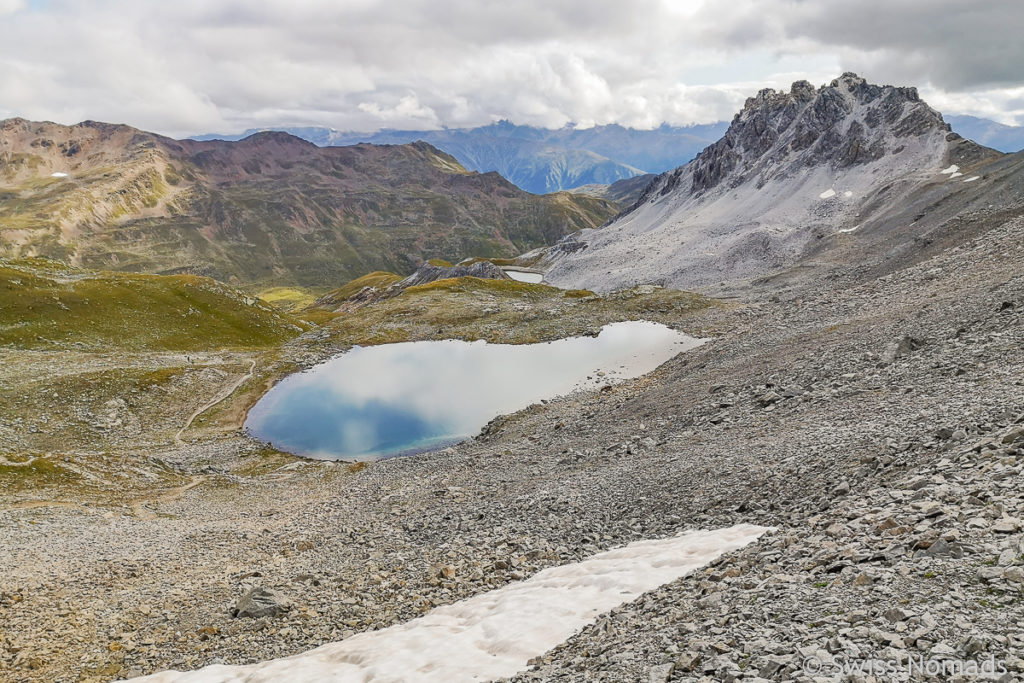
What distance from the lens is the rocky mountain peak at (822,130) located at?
6083 inches

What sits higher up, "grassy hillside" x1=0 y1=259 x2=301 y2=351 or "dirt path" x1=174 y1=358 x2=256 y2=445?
"grassy hillside" x1=0 y1=259 x2=301 y2=351

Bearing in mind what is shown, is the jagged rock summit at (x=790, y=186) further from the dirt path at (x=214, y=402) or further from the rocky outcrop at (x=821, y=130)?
the dirt path at (x=214, y=402)

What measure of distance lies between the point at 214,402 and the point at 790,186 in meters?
156

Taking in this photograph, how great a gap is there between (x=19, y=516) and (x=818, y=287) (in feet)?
309

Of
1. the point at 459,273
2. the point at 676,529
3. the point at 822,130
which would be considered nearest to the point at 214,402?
the point at 676,529

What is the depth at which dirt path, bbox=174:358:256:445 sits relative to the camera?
57781 mm

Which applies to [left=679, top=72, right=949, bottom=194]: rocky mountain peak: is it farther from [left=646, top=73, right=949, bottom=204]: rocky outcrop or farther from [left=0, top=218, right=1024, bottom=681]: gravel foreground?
[left=0, top=218, right=1024, bottom=681]: gravel foreground

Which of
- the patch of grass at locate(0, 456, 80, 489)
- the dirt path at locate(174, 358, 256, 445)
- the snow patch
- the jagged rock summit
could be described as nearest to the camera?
the snow patch

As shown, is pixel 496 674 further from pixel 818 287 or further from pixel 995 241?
pixel 818 287

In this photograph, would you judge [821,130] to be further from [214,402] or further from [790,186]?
[214,402]

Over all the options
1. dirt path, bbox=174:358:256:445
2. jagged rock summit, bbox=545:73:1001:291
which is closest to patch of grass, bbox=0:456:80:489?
dirt path, bbox=174:358:256:445

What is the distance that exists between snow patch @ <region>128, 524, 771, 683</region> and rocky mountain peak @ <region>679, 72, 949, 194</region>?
17003 centimetres

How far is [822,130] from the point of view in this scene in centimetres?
17212

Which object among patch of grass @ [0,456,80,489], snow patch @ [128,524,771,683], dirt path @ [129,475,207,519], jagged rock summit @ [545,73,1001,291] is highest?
jagged rock summit @ [545,73,1001,291]
